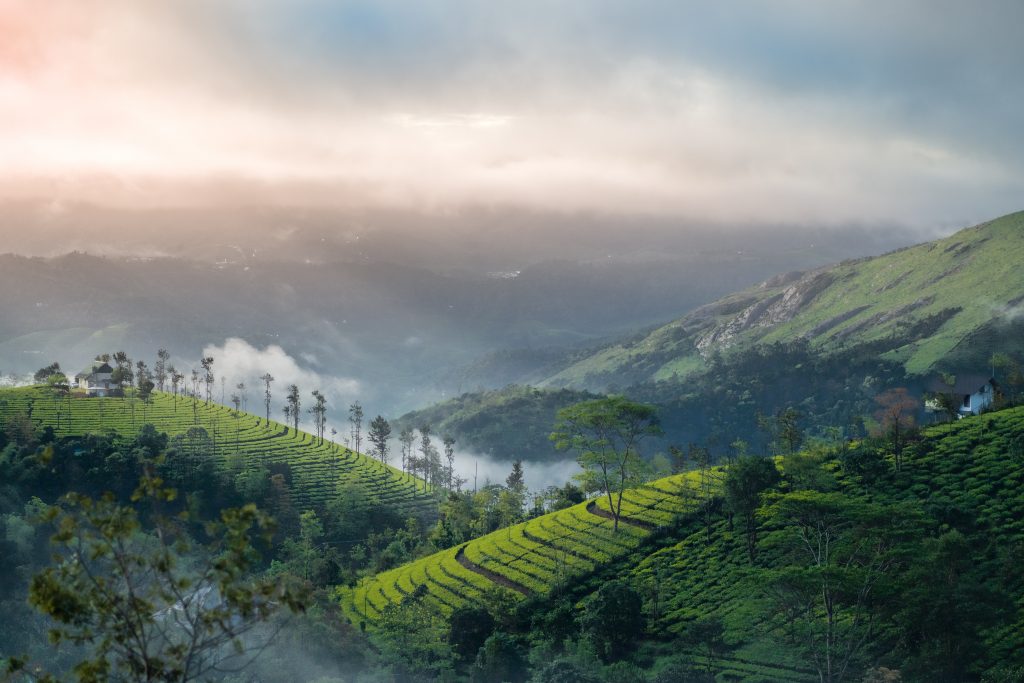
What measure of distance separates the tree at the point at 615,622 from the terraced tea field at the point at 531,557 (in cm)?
1212

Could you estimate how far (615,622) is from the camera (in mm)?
69188

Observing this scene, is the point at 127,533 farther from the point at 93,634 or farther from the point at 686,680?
the point at 686,680

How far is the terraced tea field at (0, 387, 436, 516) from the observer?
13688 cm

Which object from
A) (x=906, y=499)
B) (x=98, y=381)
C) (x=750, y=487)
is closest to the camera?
(x=906, y=499)

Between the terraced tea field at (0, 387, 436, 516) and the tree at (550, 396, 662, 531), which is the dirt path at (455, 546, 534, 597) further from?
the terraced tea field at (0, 387, 436, 516)

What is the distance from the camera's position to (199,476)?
4902 inches

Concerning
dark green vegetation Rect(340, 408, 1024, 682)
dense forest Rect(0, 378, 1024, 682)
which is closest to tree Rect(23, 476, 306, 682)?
dense forest Rect(0, 378, 1024, 682)

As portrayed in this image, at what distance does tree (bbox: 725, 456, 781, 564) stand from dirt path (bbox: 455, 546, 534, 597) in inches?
757

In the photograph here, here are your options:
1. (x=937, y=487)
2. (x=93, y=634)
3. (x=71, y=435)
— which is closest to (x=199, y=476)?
(x=71, y=435)

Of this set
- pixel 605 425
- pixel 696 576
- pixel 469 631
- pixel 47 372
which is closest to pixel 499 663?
pixel 469 631

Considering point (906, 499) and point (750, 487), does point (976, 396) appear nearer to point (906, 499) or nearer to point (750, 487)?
point (906, 499)

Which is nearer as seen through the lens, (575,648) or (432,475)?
(575,648)

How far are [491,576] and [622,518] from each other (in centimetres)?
1415

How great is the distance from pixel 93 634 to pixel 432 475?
5810 inches
